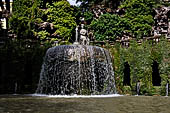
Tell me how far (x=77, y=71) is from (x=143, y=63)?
6004mm

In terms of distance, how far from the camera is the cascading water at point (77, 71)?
19531mm

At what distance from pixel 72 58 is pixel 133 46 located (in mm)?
6226

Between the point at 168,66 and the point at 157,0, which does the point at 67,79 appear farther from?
the point at 157,0

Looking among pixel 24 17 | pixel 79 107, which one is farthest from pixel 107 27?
pixel 79 107

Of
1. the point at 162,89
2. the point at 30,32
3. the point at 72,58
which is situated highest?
the point at 30,32

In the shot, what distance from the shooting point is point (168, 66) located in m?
20.5

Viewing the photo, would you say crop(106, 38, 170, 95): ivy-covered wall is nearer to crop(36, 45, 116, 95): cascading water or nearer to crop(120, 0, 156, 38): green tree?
crop(36, 45, 116, 95): cascading water

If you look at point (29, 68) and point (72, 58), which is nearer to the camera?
point (72, 58)

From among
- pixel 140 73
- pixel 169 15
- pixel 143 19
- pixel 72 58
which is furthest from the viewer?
pixel 169 15

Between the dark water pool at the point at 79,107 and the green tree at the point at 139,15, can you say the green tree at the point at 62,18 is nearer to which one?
the green tree at the point at 139,15

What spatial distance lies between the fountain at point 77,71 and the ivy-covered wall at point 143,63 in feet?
4.37

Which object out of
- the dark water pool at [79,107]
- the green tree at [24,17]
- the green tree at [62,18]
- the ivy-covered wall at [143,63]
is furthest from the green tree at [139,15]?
the dark water pool at [79,107]

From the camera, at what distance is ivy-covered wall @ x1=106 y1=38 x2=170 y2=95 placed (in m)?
20.6

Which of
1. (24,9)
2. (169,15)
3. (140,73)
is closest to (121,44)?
(140,73)
